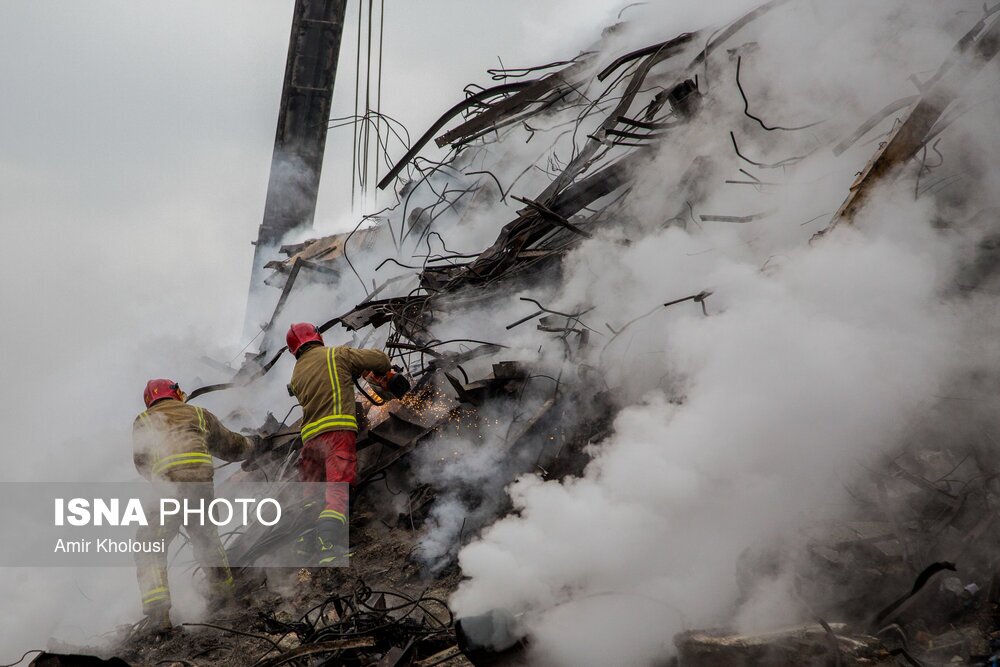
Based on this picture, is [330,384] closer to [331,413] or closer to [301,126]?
[331,413]

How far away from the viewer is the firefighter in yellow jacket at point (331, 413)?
6465 mm

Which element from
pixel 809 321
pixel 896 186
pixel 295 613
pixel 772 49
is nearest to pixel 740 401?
pixel 809 321

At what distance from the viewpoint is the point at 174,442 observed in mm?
6645

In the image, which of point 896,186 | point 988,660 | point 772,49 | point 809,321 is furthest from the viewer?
point 772,49

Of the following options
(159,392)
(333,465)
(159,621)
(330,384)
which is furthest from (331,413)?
(159,621)

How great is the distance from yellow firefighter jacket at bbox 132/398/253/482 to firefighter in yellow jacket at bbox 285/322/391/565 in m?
0.83

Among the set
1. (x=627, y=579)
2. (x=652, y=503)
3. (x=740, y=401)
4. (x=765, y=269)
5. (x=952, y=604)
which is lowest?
(x=952, y=604)

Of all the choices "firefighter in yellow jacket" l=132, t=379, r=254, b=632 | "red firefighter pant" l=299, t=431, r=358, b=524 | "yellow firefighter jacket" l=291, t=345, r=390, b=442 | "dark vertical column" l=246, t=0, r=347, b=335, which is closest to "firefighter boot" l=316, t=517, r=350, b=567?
"red firefighter pant" l=299, t=431, r=358, b=524

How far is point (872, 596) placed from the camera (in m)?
4.12

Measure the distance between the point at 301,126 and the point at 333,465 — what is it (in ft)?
22.7

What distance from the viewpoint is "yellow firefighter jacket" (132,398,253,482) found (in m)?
6.56

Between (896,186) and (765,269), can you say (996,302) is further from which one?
(765,269)

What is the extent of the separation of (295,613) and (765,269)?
4145mm

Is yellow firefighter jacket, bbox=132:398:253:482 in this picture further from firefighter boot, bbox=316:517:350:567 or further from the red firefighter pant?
firefighter boot, bbox=316:517:350:567
